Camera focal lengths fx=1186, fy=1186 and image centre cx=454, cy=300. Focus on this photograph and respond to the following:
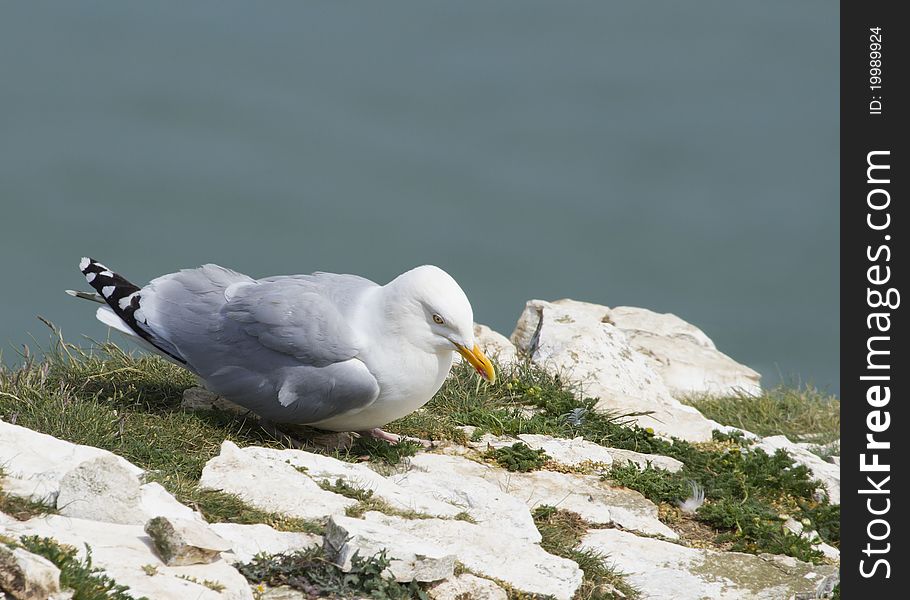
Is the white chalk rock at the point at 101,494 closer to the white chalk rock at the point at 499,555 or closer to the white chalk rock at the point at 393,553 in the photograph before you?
the white chalk rock at the point at 393,553

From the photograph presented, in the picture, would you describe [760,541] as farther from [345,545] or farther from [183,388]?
[183,388]

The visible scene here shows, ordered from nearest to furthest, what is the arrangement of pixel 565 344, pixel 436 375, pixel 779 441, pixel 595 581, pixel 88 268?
pixel 595 581 < pixel 436 375 < pixel 88 268 < pixel 779 441 < pixel 565 344

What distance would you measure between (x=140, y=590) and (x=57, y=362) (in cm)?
312

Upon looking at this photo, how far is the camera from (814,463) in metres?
6.53

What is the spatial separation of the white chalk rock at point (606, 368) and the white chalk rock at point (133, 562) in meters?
3.46

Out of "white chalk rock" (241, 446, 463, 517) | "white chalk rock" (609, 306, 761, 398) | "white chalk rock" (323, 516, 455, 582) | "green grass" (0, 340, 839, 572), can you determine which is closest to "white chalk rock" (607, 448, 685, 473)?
"green grass" (0, 340, 839, 572)

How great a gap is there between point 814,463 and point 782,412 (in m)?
1.98

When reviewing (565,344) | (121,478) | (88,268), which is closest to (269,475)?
(121,478)

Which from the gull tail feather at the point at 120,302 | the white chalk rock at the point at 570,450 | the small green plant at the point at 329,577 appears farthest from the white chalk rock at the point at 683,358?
the small green plant at the point at 329,577

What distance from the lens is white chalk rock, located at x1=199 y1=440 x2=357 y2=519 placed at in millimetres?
4746

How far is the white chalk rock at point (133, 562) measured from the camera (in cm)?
369

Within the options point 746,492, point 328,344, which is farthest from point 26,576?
point 746,492

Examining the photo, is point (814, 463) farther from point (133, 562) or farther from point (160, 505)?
point (133, 562)

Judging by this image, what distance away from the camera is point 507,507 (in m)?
5.20
